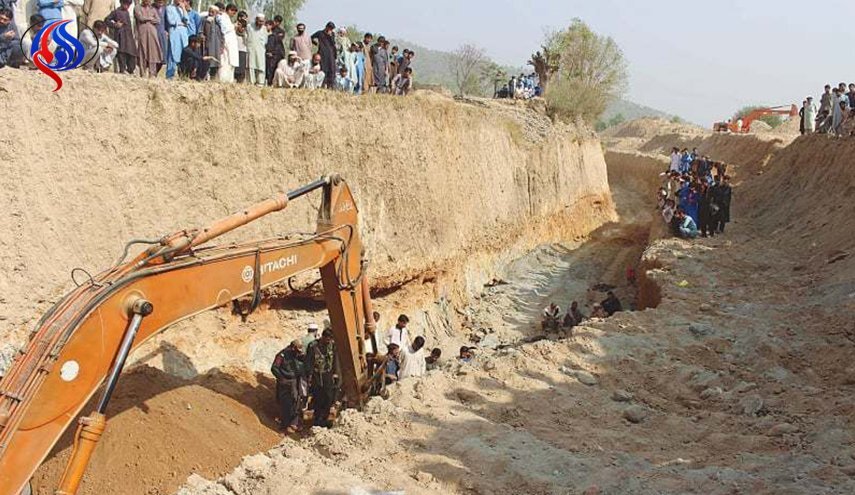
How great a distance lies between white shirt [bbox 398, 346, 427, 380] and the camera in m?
9.55

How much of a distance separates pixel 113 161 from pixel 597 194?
737 inches

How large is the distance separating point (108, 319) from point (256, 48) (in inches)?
351

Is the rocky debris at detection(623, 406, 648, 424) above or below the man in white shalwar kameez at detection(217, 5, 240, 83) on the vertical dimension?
below

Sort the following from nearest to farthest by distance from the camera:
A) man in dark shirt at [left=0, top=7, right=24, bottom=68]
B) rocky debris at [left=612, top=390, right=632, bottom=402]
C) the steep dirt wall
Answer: rocky debris at [left=612, top=390, right=632, bottom=402] < the steep dirt wall < man in dark shirt at [left=0, top=7, right=24, bottom=68]

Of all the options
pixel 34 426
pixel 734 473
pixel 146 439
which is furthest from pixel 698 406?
pixel 34 426

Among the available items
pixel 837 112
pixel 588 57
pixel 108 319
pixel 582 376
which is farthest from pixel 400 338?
pixel 588 57

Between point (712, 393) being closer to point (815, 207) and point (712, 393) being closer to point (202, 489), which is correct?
point (202, 489)

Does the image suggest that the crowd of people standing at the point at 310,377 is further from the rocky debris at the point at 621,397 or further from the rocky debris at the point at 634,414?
the rocky debris at the point at 634,414

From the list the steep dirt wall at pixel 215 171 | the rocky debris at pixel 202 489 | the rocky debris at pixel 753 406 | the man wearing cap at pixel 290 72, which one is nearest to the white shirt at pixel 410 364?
the steep dirt wall at pixel 215 171

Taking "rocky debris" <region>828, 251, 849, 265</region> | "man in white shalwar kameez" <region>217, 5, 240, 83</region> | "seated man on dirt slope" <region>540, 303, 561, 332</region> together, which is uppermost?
"man in white shalwar kameez" <region>217, 5, 240, 83</region>

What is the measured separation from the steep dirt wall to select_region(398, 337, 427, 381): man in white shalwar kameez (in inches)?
98.4

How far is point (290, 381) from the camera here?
8617 mm

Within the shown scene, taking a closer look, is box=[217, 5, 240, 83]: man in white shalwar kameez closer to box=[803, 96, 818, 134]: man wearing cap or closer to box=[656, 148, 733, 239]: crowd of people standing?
box=[656, 148, 733, 239]: crowd of people standing

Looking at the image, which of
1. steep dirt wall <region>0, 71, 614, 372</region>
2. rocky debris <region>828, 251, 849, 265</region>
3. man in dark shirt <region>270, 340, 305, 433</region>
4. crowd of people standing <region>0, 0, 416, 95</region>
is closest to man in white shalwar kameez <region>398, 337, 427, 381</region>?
man in dark shirt <region>270, 340, 305, 433</region>
